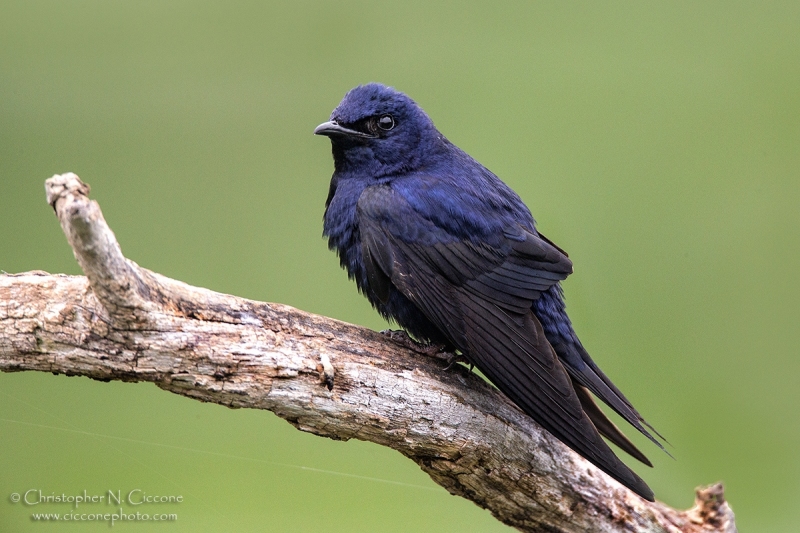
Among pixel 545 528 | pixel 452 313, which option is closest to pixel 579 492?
pixel 545 528

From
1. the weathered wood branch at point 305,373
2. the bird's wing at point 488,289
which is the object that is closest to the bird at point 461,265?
the bird's wing at point 488,289

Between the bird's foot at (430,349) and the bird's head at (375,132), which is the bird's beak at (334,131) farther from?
the bird's foot at (430,349)

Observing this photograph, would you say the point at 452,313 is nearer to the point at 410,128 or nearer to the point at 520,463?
the point at 520,463

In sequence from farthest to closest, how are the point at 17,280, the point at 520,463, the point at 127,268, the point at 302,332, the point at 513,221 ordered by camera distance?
1. the point at 513,221
2. the point at 520,463
3. the point at 302,332
4. the point at 17,280
5. the point at 127,268

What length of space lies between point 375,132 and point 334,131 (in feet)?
0.48

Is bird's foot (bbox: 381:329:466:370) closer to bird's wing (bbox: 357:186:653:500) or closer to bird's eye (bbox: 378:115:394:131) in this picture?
bird's wing (bbox: 357:186:653:500)

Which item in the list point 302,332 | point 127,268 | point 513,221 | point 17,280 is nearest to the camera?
point 127,268

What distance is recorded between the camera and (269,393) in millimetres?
1928

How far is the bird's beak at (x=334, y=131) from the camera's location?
98.6 inches

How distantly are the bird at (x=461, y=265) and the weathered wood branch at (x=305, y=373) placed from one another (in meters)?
0.15

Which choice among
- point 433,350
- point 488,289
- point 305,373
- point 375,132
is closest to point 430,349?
point 433,350

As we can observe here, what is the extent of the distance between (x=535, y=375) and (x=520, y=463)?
0.28 meters

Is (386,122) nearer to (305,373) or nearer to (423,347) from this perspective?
(423,347)

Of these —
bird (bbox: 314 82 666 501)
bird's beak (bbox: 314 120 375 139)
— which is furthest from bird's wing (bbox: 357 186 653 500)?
bird's beak (bbox: 314 120 375 139)
